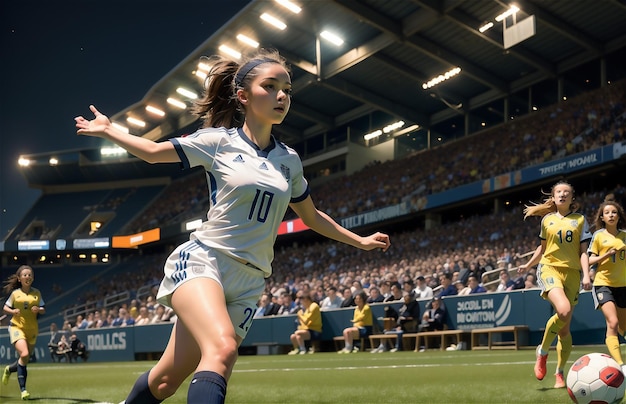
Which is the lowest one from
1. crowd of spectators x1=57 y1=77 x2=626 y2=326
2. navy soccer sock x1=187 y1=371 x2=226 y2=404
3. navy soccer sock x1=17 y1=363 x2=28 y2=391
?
navy soccer sock x1=17 y1=363 x2=28 y2=391

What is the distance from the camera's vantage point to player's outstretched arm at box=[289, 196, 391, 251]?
174 inches

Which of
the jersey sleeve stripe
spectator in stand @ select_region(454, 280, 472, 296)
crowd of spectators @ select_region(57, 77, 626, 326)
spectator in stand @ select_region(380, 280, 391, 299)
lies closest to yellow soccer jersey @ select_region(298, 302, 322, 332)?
crowd of spectators @ select_region(57, 77, 626, 326)


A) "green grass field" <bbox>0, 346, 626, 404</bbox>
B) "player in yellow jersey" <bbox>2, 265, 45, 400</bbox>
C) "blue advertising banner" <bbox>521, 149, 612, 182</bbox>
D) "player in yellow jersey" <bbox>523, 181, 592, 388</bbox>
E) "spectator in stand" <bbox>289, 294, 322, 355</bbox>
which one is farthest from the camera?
"blue advertising banner" <bbox>521, 149, 612, 182</bbox>

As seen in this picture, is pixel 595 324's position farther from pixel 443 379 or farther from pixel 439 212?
pixel 439 212

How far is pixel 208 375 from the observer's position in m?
3.17

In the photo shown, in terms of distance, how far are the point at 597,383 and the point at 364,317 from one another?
15636 mm

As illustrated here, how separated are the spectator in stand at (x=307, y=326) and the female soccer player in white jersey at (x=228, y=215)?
18.2 m

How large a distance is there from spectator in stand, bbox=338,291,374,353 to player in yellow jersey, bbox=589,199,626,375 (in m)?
12.1

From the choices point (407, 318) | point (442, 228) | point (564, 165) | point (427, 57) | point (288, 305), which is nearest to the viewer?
point (407, 318)

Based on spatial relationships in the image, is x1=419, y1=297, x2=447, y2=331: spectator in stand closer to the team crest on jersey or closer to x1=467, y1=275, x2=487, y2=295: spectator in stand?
x1=467, y1=275, x2=487, y2=295: spectator in stand

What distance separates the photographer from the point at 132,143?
3736mm

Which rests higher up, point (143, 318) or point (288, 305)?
point (288, 305)

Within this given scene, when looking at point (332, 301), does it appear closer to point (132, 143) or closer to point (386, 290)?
point (386, 290)

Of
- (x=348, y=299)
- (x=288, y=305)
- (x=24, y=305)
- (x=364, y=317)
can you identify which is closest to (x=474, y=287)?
(x=364, y=317)
